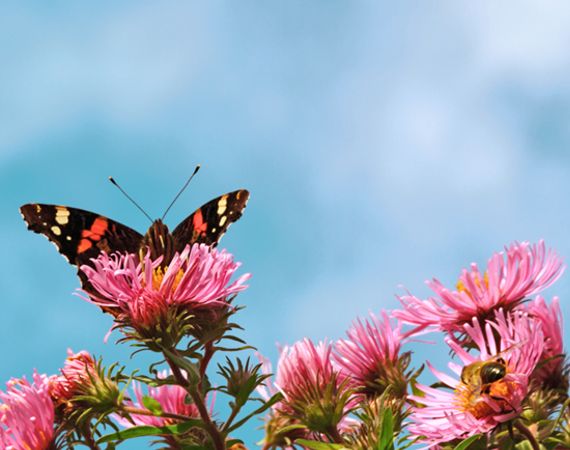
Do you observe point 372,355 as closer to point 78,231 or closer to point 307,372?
point 307,372

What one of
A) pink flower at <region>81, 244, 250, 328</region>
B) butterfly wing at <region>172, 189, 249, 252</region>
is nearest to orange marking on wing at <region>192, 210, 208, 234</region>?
butterfly wing at <region>172, 189, 249, 252</region>

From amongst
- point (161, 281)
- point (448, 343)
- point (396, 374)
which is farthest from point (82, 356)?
point (448, 343)

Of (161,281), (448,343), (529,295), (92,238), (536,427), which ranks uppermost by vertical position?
(92,238)

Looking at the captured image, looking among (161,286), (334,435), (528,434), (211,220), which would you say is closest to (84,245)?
(211,220)

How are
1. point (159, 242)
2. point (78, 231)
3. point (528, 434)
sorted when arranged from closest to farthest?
point (528, 434)
point (159, 242)
point (78, 231)

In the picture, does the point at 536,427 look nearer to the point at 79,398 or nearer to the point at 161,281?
the point at 161,281

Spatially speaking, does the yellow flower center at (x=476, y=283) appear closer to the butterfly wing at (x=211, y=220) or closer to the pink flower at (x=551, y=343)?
the pink flower at (x=551, y=343)
